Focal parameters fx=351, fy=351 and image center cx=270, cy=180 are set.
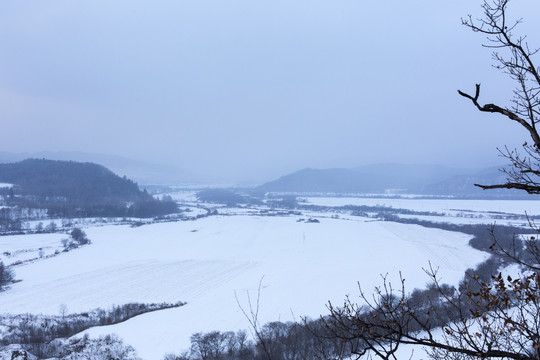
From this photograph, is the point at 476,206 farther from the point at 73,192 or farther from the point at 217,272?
the point at 73,192

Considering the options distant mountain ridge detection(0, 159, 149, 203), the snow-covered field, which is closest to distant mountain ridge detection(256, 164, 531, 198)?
the snow-covered field

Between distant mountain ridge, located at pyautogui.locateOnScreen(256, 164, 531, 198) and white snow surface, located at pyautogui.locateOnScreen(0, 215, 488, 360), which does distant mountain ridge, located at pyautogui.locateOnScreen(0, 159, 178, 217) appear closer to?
white snow surface, located at pyautogui.locateOnScreen(0, 215, 488, 360)

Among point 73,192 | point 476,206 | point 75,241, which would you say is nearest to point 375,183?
point 476,206

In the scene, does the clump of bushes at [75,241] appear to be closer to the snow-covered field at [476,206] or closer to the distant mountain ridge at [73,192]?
the distant mountain ridge at [73,192]

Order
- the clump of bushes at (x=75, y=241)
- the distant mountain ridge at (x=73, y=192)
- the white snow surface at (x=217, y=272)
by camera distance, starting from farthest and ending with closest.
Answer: the distant mountain ridge at (x=73, y=192) < the clump of bushes at (x=75, y=241) < the white snow surface at (x=217, y=272)

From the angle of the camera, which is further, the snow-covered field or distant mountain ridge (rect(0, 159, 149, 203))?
distant mountain ridge (rect(0, 159, 149, 203))

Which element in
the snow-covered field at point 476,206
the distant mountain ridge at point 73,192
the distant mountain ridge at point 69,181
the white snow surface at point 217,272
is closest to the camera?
the white snow surface at point 217,272

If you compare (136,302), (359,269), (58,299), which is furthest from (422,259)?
(58,299)

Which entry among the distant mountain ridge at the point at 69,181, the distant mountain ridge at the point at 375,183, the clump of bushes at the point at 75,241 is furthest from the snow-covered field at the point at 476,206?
the distant mountain ridge at the point at 69,181
